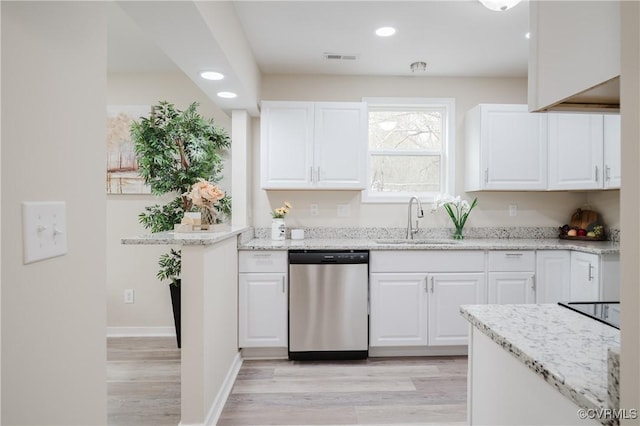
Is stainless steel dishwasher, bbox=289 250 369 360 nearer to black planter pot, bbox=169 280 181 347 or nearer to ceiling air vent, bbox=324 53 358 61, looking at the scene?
black planter pot, bbox=169 280 181 347

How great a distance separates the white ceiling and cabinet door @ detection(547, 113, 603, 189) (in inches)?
27.1

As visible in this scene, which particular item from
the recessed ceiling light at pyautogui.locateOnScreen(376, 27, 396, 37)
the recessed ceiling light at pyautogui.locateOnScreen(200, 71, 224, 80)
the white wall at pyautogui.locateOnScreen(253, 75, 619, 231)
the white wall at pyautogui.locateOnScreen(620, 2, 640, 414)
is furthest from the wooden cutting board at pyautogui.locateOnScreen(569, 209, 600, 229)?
the white wall at pyautogui.locateOnScreen(620, 2, 640, 414)

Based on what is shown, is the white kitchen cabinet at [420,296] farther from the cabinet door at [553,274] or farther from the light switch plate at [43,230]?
the light switch plate at [43,230]

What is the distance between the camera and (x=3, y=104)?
663mm

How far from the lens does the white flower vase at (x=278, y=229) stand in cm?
338

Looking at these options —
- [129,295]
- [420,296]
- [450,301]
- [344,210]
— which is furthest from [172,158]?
[450,301]

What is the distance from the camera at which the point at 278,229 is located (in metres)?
→ 3.38

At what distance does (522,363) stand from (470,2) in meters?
2.33

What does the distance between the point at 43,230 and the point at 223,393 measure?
6.48 feet

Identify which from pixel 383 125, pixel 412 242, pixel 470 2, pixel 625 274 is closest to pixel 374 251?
pixel 412 242

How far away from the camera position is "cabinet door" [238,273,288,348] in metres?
3.02

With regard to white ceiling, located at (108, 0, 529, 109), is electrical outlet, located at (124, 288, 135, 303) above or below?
below

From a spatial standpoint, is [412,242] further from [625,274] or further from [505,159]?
[625,274]

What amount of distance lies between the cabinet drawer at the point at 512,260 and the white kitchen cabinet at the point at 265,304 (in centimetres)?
176
